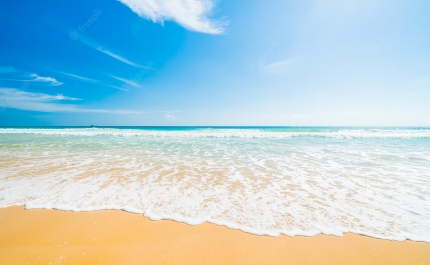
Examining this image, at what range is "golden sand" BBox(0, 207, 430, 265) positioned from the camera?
2.31 metres

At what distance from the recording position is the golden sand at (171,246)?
7.57 feet

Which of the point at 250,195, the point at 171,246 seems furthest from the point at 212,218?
the point at 250,195

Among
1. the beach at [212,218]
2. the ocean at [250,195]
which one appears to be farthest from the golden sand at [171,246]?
the ocean at [250,195]

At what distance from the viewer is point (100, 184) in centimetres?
478

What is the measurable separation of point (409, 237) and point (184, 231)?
10.9 feet

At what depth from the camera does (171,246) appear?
2.54 metres

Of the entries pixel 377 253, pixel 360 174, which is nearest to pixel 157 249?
pixel 377 253

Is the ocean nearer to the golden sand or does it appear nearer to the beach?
the beach

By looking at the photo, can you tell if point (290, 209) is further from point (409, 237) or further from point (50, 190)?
point (50, 190)

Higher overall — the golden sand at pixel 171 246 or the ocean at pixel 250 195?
the ocean at pixel 250 195

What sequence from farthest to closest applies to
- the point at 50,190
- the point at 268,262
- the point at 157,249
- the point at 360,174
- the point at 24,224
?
the point at 360,174
the point at 50,190
the point at 24,224
the point at 157,249
the point at 268,262

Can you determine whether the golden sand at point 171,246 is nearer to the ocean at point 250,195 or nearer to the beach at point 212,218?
the beach at point 212,218

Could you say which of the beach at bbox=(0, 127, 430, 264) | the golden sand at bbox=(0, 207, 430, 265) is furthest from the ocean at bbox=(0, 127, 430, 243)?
the golden sand at bbox=(0, 207, 430, 265)

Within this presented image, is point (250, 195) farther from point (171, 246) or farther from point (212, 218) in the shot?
point (171, 246)
